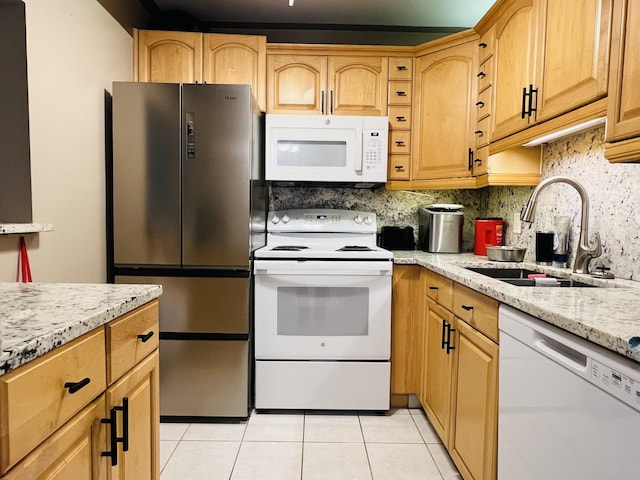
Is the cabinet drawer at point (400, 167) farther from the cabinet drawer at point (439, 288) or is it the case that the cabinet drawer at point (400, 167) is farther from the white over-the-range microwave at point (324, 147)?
the cabinet drawer at point (439, 288)

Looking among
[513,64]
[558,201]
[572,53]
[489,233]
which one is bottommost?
[489,233]

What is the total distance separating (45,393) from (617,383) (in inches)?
41.6

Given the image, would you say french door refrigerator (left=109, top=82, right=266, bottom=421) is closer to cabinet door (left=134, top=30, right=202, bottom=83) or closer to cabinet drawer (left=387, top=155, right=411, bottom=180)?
cabinet door (left=134, top=30, right=202, bottom=83)

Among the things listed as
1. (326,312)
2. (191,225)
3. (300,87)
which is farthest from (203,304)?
(300,87)

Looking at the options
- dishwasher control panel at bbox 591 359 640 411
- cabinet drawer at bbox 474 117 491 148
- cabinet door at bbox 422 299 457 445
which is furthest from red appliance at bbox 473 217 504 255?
dishwasher control panel at bbox 591 359 640 411

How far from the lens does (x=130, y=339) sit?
40.5 inches

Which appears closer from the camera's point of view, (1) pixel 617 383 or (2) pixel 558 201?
(1) pixel 617 383

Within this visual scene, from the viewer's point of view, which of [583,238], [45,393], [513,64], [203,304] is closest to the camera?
[45,393]

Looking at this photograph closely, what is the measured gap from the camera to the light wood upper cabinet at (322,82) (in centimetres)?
252

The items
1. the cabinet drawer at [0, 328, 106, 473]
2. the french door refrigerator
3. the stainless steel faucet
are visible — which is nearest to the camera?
the cabinet drawer at [0, 328, 106, 473]

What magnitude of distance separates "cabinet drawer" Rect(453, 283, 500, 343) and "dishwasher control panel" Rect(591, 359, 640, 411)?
0.49 metres

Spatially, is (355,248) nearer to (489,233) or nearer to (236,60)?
(489,233)

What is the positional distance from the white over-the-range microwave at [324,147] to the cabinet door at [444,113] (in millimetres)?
270

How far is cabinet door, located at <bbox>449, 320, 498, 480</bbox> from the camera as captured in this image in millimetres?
1319
